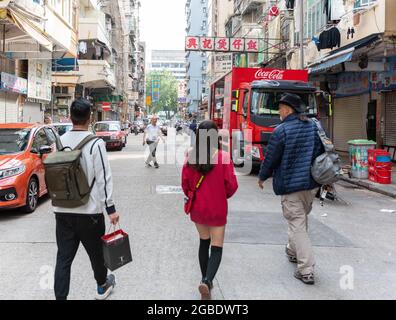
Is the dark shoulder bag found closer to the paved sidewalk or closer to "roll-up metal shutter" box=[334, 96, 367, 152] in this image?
the paved sidewalk

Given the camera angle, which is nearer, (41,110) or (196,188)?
(196,188)

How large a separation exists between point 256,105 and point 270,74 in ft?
7.55

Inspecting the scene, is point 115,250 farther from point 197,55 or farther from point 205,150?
point 197,55

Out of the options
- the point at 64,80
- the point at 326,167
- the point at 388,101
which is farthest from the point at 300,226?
the point at 64,80

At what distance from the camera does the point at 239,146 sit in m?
15.8

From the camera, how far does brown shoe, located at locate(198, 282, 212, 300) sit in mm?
4426

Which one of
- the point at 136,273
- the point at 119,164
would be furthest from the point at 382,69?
the point at 136,273

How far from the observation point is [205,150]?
177 inches

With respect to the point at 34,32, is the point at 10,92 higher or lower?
lower

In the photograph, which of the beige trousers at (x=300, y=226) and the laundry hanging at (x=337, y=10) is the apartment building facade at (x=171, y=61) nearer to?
the laundry hanging at (x=337, y=10)

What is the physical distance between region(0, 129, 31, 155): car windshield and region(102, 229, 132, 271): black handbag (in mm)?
5617

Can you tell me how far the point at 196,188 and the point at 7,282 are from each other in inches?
89.1

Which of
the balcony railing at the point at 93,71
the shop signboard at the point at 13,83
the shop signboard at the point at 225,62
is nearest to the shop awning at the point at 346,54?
the shop signboard at the point at 13,83
